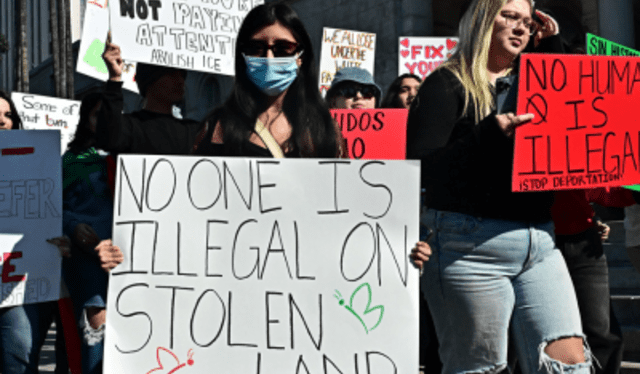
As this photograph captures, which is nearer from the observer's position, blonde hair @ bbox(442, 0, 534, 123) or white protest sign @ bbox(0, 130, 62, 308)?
blonde hair @ bbox(442, 0, 534, 123)

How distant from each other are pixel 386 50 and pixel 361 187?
34.9ft

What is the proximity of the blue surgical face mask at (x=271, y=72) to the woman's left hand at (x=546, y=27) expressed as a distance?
1.03m

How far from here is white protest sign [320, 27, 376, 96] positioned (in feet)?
26.0

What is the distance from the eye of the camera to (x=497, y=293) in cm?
239

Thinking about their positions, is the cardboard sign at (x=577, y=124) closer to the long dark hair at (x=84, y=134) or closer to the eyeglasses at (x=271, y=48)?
the eyeglasses at (x=271, y=48)

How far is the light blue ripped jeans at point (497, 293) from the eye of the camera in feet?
7.80

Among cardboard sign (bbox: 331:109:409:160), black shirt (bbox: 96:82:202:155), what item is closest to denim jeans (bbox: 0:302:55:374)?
black shirt (bbox: 96:82:202:155)

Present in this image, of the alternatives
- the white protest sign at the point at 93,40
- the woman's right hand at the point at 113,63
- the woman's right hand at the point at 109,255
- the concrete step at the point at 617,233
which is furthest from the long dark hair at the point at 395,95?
the woman's right hand at the point at 109,255

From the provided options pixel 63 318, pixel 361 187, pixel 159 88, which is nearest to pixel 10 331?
pixel 63 318

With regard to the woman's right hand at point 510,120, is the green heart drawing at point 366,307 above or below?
below

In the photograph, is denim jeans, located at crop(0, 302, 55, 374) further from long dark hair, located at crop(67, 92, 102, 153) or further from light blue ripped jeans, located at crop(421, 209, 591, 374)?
light blue ripped jeans, located at crop(421, 209, 591, 374)

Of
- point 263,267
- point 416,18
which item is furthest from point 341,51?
point 263,267

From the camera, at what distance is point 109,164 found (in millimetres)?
3402

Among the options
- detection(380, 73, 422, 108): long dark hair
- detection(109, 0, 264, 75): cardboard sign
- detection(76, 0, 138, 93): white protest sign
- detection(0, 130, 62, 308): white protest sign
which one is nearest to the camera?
detection(0, 130, 62, 308): white protest sign
